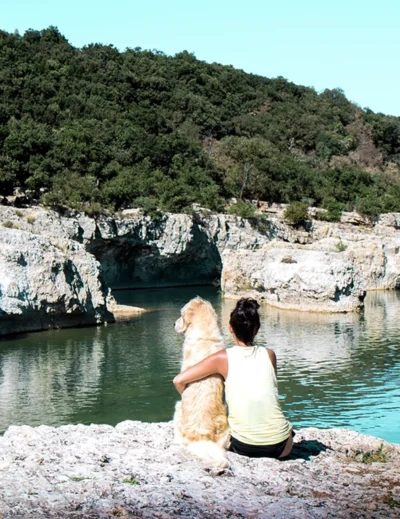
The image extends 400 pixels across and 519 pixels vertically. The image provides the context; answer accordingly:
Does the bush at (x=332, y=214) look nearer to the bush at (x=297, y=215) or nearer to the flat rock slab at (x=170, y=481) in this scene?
the bush at (x=297, y=215)

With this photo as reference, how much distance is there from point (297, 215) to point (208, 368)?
189 feet

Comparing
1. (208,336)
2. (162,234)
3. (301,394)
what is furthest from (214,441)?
(162,234)

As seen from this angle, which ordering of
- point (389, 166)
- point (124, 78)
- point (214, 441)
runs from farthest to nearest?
point (389, 166)
point (124, 78)
point (214, 441)

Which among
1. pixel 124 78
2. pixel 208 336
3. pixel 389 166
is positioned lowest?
pixel 208 336

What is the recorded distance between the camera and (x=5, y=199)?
51344 mm

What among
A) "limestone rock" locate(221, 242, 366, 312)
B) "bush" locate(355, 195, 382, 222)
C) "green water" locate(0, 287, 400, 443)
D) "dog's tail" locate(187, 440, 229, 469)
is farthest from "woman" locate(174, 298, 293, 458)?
"bush" locate(355, 195, 382, 222)

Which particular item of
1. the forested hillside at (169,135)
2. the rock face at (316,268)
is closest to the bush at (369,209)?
the forested hillside at (169,135)

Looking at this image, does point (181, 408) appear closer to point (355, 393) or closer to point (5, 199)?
point (355, 393)

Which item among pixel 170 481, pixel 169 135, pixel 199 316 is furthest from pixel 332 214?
pixel 170 481

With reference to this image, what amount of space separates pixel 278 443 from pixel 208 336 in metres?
1.32

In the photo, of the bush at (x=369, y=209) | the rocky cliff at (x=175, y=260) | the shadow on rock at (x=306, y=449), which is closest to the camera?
the shadow on rock at (x=306, y=449)

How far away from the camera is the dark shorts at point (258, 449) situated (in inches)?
299

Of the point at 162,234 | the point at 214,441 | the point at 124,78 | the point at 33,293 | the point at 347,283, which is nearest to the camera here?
the point at 214,441

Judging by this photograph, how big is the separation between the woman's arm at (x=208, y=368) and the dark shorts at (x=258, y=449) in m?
0.79
